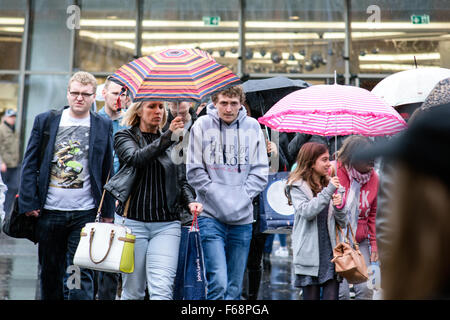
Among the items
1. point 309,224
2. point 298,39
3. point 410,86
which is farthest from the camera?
point 298,39

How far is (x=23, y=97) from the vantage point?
15.0 meters

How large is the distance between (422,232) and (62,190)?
5268 mm

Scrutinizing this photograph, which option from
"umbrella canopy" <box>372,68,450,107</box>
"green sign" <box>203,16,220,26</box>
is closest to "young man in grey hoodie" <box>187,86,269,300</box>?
"umbrella canopy" <box>372,68,450,107</box>

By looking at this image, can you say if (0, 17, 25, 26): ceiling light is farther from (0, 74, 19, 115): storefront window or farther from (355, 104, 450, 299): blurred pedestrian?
(355, 104, 450, 299): blurred pedestrian

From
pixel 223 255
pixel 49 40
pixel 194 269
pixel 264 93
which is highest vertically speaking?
pixel 49 40

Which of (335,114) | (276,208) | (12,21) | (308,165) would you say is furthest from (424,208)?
(12,21)

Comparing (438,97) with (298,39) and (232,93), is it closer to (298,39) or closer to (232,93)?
(232,93)

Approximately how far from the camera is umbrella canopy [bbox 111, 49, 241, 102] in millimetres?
5648

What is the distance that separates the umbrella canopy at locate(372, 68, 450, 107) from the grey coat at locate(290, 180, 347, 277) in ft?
5.11

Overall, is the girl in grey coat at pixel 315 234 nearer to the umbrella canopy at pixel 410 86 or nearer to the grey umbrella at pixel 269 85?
the umbrella canopy at pixel 410 86

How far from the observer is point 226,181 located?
5.88 meters

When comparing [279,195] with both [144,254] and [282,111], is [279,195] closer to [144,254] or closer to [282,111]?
[282,111]
